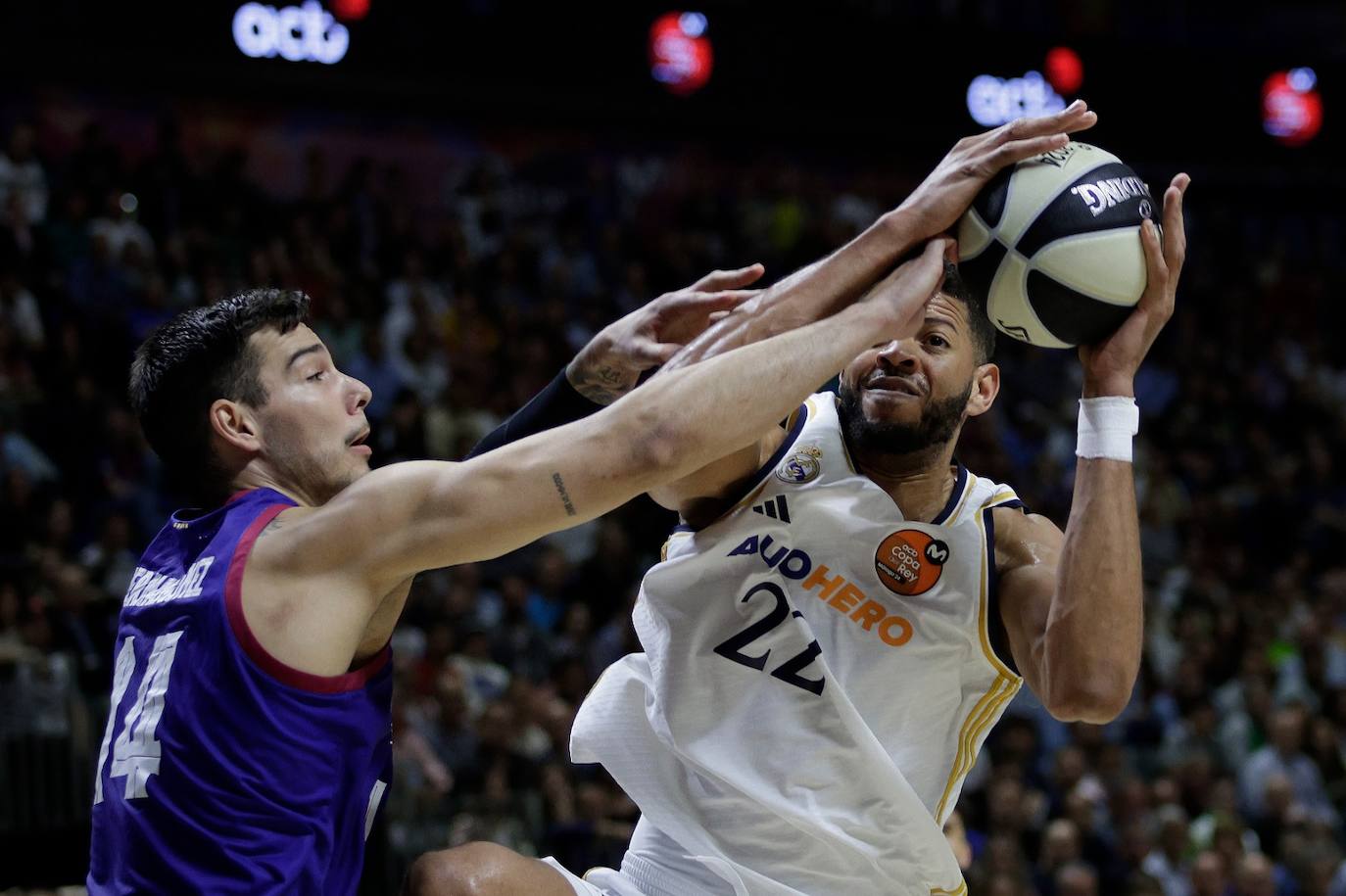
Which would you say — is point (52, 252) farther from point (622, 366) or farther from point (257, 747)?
point (257, 747)

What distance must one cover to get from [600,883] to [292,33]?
9.06m

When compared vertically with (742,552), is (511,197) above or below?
below

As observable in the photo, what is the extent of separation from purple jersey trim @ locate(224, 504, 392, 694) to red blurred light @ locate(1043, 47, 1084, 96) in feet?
39.0

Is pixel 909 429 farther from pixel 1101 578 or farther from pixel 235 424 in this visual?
pixel 235 424

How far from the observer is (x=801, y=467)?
149 inches

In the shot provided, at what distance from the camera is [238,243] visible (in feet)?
37.3

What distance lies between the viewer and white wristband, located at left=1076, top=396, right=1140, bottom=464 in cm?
355

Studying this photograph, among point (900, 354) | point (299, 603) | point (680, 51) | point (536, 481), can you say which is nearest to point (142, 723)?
point (299, 603)

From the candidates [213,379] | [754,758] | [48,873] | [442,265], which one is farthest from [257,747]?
[442,265]

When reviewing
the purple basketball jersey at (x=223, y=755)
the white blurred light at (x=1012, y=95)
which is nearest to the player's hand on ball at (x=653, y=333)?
the purple basketball jersey at (x=223, y=755)

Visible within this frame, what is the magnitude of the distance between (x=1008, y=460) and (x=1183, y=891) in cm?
411

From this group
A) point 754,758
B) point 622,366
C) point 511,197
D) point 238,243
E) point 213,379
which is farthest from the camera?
point 511,197

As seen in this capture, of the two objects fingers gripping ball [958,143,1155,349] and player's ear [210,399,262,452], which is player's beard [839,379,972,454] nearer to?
fingers gripping ball [958,143,1155,349]

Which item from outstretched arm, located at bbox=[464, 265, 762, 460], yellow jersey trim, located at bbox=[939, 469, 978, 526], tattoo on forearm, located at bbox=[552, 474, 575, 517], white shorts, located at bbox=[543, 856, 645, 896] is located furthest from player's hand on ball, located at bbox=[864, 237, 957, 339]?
white shorts, located at bbox=[543, 856, 645, 896]
